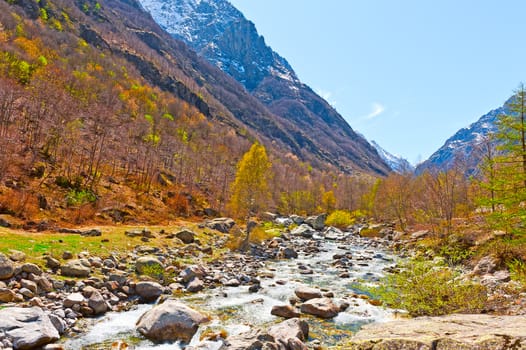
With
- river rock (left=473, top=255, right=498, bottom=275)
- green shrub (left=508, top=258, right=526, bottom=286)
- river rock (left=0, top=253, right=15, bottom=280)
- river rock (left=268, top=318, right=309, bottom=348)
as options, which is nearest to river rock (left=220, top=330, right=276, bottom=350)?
river rock (left=268, top=318, right=309, bottom=348)

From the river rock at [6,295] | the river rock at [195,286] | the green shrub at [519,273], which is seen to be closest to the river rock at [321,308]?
the river rock at [195,286]

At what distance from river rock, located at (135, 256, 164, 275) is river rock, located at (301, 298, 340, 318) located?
838 centimetres

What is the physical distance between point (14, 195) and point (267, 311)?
22.4 metres

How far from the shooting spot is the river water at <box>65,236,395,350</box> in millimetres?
11039

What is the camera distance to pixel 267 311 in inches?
588

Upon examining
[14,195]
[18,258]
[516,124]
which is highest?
[516,124]

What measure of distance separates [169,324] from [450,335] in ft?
30.5

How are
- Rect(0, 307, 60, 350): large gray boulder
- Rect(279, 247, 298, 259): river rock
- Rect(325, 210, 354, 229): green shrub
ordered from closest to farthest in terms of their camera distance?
1. Rect(0, 307, 60, 350): large gray boulder
2. Rect(279, 247, 298, 259): river rock
3. Rect(325, 210, 354, 229): green shrub

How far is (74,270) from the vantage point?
48.9 feet

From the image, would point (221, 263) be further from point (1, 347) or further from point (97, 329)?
point (1, 347)

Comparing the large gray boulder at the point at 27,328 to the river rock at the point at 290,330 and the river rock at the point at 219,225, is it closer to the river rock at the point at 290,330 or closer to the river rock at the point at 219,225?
the river rock at the point at 290,330

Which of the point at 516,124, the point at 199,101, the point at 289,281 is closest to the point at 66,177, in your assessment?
the point at 289,281

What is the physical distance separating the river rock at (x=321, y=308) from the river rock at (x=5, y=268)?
41.5 feet

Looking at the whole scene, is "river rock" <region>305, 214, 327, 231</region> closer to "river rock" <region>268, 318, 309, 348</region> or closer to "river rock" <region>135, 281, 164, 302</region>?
"river rock" <region>135, 281, 164, 302</region>
